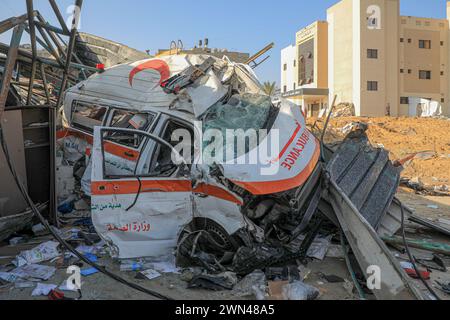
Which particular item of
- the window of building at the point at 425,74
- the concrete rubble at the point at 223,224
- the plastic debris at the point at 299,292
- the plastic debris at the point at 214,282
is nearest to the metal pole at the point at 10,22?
the concrete rubble at the point at 223,224

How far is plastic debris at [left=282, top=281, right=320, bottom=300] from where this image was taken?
3750 millimetres

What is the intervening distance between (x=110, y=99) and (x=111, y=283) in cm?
373

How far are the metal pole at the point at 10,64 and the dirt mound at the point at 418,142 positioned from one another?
7.67 metres

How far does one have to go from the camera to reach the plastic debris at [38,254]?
4.55m

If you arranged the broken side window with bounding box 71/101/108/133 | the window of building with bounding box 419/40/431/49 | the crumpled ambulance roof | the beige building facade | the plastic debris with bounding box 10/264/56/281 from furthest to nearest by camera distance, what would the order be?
1. the window of building with bounding box 419/40/431/49
2. the beige building facade
3. the broken side window with bounding box 71/101/108/133
4. the crumpled ambulance roof
5. the plastic debris with bounding box 10/264/56/281

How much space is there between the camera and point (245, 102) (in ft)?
17.5

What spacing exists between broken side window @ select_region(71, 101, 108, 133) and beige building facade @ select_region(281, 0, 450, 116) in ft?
90.6

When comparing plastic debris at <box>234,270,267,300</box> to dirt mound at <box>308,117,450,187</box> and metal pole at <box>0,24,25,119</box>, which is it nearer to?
metal pole at <box>0,24,25,119</box>

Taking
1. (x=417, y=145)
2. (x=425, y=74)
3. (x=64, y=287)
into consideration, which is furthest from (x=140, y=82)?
(x=425, y=74)

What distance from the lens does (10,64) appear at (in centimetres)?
520

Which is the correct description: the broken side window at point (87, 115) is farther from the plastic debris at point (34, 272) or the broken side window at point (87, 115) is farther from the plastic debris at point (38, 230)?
Answer: the plastic debris at point (34, 272)

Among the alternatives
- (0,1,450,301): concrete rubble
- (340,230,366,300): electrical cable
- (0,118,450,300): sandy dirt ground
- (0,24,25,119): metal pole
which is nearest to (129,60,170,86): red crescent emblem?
(0,1,450,301): concrete rubble

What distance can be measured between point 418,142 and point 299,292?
59.1 ft
